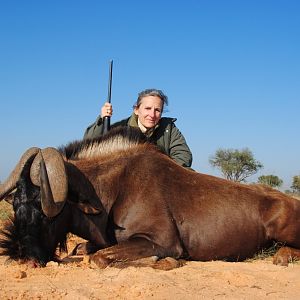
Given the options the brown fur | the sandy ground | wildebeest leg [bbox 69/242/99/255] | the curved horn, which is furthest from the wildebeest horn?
wildebeest leg [bbox 69/242/99/255]

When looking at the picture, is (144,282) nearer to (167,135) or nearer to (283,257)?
(283,257)

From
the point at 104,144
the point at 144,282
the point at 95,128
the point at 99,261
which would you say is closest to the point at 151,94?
the point at 95,128

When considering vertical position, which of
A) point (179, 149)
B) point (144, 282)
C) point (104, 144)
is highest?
point (179, 149)

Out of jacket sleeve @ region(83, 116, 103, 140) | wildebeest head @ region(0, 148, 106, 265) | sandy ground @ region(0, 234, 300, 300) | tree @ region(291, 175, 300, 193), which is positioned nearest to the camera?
sandy ground @ region(0, 234, 300, 300)

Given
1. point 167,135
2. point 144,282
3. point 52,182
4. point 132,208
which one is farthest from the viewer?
point 167,135

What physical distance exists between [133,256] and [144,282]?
3.01ft

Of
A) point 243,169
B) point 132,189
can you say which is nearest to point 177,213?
point 132,189

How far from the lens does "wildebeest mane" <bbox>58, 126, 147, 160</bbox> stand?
5383mm

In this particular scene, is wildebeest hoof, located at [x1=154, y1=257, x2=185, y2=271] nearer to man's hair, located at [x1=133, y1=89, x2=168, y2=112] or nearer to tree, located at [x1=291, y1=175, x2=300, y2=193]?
man's hair, located at [x1=133, y1=89, x2=168, y2=112]

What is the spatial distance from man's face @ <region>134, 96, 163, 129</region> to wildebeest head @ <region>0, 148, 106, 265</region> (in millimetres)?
2436

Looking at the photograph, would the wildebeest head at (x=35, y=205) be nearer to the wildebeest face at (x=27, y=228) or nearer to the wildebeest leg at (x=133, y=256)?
the wildebeest face at (x=27, y=228)

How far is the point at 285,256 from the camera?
5289mm

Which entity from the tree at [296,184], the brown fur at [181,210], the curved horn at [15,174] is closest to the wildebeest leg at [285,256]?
the brown fur at [181,210]

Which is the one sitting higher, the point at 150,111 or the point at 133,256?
the point at 150,111
